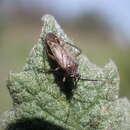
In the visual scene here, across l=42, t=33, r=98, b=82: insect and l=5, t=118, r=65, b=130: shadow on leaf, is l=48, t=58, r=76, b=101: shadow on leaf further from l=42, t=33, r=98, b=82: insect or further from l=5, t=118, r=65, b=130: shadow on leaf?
l=5, t=118, r=65, b=130: shadow on leaf

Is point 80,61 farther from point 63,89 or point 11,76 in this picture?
point 11,76

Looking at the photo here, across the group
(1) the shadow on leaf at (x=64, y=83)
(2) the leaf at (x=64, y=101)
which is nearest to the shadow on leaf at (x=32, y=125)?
(2) the leaf at (x=64, y=101)

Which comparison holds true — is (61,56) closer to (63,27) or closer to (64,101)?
(64,101)

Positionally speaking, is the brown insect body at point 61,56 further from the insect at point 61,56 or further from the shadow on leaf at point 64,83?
the shadow on leaf at point 64,83

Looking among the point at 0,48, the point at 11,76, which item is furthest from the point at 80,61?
the point at 0,48

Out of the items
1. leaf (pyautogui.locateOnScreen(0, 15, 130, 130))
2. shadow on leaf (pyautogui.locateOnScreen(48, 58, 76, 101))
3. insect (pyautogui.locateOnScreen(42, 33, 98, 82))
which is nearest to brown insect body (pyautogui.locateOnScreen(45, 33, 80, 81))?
insect (pyautogui.locateOnScreen(42, 33, 98, 82))

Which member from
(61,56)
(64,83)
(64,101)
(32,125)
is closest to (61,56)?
(61,56)

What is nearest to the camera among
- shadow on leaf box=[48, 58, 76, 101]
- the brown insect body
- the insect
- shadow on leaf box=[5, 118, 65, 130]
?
shadow on leaf box=[5, 118, 65, 130]
